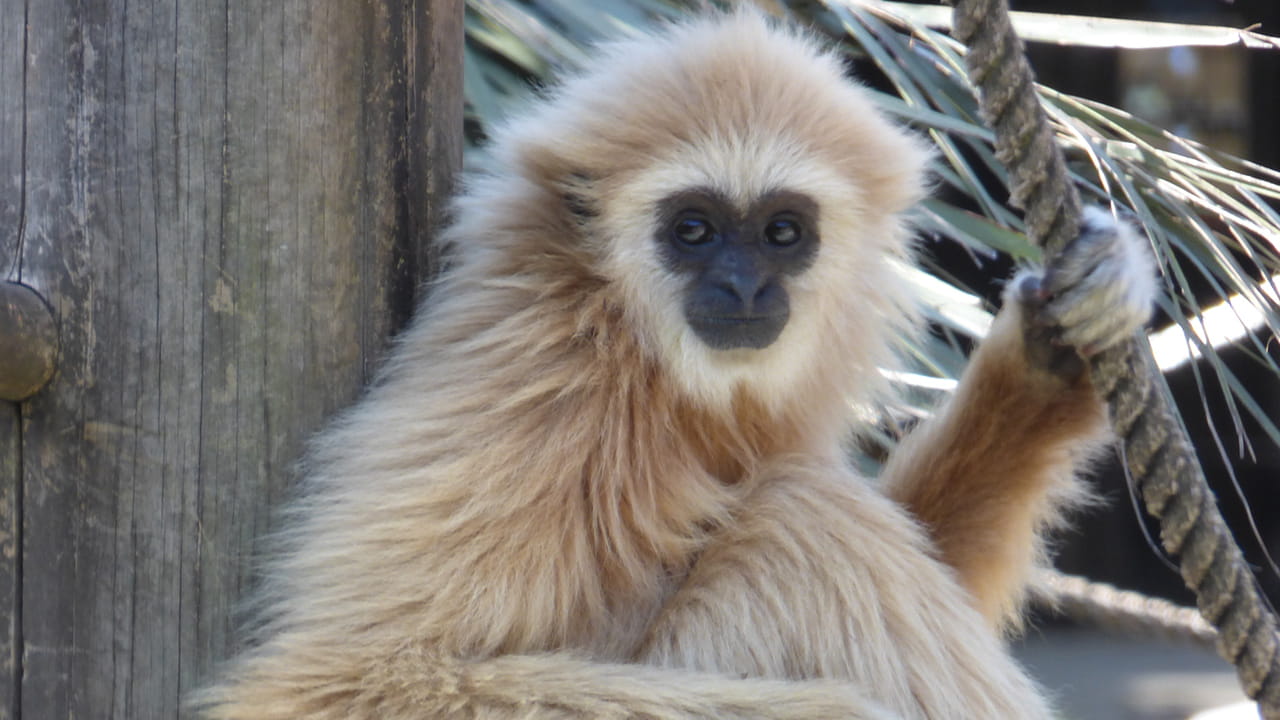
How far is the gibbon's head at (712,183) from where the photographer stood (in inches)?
125

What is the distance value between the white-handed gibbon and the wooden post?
0.16 meters

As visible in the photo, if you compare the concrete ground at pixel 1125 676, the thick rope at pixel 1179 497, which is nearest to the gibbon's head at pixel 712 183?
the thick rope at pixel 1179 497

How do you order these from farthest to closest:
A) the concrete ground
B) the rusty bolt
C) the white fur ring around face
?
the concrete ground < the white fur ring around face < the rusty bolt

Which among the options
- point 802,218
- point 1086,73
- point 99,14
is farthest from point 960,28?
point 1086,73

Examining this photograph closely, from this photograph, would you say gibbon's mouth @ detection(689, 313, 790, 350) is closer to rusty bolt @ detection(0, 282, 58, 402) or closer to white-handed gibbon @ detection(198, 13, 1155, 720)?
white-handed gibbon @ detection(198, 13, 1155, 720)

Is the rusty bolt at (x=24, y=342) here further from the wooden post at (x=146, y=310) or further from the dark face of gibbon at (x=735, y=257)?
the dark face of gibbon at (x=735, y=257)

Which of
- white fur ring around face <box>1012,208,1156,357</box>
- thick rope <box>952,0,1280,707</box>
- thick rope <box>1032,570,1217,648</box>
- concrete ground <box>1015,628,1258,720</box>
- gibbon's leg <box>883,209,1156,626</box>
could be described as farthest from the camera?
concrete ground <box>1015,628,1258,720</box>

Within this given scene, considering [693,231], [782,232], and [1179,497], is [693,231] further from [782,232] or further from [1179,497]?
[1179,497]

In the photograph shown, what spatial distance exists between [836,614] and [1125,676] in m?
7.92

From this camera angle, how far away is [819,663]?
2826mm

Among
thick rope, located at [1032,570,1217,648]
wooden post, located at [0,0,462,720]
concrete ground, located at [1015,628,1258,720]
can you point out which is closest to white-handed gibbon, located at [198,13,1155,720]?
wooden post, located at [0,0,462,720]

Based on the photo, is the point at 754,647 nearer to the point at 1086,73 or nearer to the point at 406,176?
the point at 406,176

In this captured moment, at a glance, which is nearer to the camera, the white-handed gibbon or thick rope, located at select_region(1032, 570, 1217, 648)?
the white-handed gibbon

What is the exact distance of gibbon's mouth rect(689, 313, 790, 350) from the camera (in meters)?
3.21
